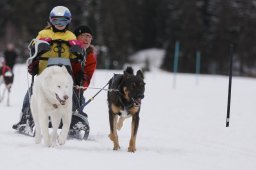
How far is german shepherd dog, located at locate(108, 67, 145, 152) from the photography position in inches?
304

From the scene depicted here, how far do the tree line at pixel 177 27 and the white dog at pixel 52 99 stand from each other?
5402 cm

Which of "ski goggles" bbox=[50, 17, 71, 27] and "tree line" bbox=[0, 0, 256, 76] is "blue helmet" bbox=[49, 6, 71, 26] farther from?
"tree line" bbox=[0, 0, 256, 76]

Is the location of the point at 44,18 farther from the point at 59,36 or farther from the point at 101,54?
the point at 59,36

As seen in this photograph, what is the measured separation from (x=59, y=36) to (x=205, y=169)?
2679 mm

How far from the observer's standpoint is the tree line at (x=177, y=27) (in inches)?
2566

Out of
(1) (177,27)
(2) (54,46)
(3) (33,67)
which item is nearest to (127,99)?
(2) (54,46)

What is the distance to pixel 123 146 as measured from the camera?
8477 mm

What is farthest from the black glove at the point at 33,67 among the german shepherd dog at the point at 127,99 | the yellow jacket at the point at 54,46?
the german shepherd dog at the point at 127,99

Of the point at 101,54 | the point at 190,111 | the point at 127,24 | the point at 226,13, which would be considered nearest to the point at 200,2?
the point at 226,13

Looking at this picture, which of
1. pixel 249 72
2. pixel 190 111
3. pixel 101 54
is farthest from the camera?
pixel 249 72

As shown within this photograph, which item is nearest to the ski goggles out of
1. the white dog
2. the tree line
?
the white dog

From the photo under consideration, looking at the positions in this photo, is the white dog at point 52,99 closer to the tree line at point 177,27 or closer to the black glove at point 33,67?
the black glove at point 33,67

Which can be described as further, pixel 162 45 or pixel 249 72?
pixel 162 45

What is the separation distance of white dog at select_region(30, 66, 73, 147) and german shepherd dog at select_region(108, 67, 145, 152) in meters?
0.80
